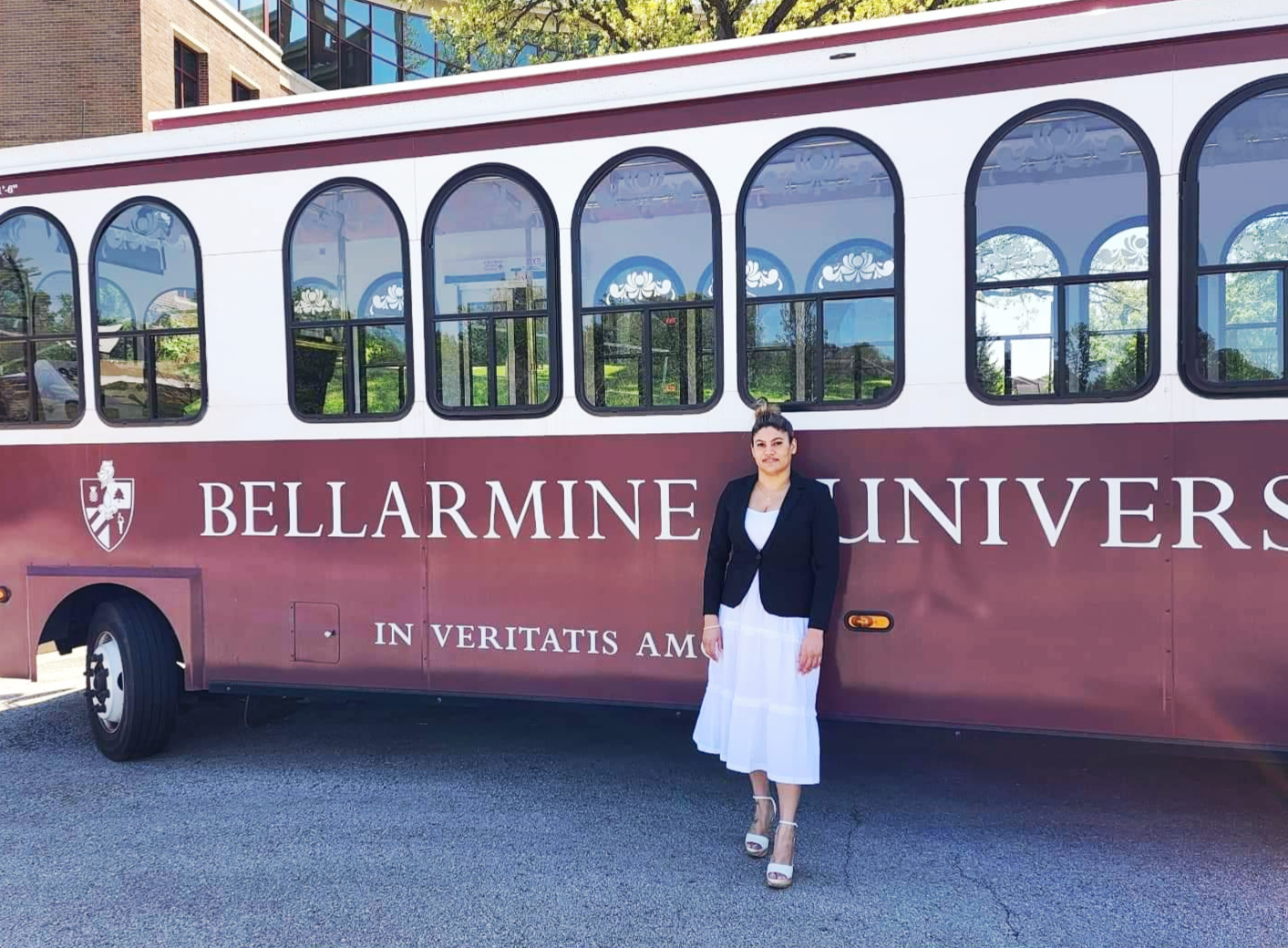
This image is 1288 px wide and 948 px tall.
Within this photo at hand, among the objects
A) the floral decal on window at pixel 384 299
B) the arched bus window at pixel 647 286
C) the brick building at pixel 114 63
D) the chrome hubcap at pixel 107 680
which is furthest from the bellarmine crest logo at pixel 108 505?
the brick building at pixel 114 63

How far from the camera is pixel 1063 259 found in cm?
381

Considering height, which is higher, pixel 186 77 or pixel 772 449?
pixel 186 77

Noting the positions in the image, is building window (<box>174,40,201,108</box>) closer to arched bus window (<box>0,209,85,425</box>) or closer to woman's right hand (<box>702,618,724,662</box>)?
arched bus window (<box>0,209,85,425</box>)

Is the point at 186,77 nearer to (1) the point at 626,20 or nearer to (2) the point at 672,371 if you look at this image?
(1) the point at 626,20

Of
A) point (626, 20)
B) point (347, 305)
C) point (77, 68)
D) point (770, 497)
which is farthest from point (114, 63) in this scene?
point (770, 497)

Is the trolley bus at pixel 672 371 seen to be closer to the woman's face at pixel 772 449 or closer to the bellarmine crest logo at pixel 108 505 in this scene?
the bellarmine crest logo at pixel 108 505

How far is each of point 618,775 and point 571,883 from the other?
3.86 ft

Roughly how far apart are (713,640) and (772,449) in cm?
77

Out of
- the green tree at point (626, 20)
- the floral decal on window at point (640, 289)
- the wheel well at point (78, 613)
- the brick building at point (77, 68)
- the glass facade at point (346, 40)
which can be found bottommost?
the wheel well at point (78, 613)

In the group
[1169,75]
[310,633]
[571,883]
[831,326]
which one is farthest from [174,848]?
[1169,75]

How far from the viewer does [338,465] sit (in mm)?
4863

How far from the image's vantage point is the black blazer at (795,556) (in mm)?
3717

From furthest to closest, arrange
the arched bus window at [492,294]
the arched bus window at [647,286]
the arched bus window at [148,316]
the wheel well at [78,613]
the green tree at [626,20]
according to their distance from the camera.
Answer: the green tree at [626,20] < the wheel well at [78,613] < the arched bus window at [148,316] < the arched bus window at [492,294] < the arched bus window at [647,286]

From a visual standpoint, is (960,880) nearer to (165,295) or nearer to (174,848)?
(174,848)
